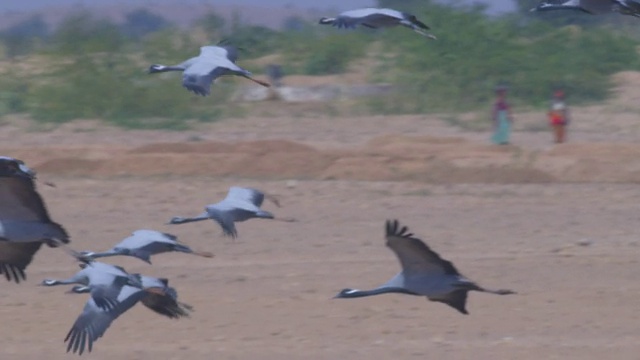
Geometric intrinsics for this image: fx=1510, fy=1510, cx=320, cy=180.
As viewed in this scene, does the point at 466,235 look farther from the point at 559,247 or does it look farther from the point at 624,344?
the point at 624,344

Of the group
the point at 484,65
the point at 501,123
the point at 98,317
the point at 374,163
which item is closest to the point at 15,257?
the point at 98,317

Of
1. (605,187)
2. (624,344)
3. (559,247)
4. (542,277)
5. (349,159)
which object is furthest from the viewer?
(349,159)

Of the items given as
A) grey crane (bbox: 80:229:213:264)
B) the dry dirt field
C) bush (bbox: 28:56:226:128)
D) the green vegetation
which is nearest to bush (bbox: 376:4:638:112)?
the green vegetation

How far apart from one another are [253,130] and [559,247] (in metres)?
11.1

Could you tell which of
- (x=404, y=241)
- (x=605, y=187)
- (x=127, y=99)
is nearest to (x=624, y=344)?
(x=404, y=241)

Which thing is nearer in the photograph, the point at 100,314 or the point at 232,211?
the point at 100,314

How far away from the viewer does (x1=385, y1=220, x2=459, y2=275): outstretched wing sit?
22.5 ft

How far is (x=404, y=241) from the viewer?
22.8ft

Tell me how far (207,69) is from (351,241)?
22.0 feet

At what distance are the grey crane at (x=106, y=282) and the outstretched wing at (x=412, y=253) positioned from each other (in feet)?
4.00

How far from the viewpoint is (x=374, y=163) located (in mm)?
17797

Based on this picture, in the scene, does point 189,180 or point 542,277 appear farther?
point 189,180

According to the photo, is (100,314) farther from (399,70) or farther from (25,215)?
(399,70)

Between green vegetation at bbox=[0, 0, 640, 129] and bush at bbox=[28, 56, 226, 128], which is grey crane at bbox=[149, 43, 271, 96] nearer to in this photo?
green vegetation at bbox=[0, 0, 640, 129]
